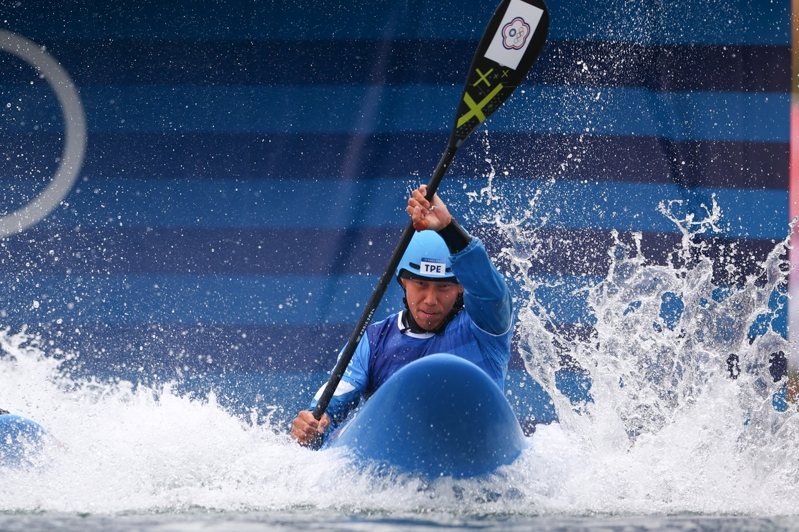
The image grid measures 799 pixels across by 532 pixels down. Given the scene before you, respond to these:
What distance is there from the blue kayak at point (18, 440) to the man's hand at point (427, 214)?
4.44ft

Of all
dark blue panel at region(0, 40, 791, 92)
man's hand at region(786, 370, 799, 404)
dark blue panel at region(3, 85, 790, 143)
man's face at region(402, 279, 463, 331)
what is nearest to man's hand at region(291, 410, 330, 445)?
man's face at region(402, 279, 463, 331)

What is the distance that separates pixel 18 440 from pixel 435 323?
4.80 feet

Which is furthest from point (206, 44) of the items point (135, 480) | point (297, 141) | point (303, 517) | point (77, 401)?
Result: point (303, 517)

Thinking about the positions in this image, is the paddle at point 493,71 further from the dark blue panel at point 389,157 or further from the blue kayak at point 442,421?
the dark blue panel at point 389,157

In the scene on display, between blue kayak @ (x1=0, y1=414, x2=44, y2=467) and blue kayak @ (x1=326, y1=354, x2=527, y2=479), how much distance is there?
1.10 m

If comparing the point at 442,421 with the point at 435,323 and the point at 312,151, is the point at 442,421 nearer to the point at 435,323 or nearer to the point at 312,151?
the point at 435,323

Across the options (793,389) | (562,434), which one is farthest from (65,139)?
(793,389)

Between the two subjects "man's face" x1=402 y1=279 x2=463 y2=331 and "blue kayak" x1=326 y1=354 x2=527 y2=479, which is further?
"man's face" x1=402 y1=279 x2=463 y2=331

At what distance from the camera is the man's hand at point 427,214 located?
12.6 feet

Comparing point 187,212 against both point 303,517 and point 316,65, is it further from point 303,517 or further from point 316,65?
point 303,517

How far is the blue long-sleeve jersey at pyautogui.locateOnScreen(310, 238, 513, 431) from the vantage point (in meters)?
3.98

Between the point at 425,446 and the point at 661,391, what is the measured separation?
6.17 feet

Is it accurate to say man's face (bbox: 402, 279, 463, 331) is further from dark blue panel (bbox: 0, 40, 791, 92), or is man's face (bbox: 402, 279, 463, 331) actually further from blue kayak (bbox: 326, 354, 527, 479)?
dark blue panel (bbox: 0, 40, 791, 92)

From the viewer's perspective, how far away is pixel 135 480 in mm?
3520
